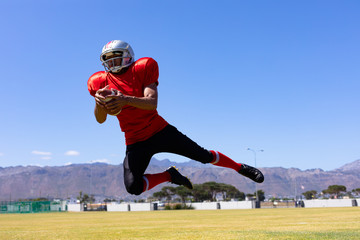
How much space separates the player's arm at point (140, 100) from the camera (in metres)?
5.54

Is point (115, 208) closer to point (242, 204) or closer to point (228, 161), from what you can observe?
point (242, 204)

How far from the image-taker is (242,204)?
60219 millimetres

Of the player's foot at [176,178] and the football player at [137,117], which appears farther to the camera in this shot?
the player's foot at [176,178]

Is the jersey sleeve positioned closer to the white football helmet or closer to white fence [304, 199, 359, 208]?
the white football helmet

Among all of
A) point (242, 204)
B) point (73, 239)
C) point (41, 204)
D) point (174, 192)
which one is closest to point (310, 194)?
point (174, 192)

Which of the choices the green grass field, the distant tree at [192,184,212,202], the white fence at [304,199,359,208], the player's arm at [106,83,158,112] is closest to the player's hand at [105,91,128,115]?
the player's arm at [106,83,158,112]

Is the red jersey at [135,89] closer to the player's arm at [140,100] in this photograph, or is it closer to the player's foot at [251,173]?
the player's arm at [140,100]

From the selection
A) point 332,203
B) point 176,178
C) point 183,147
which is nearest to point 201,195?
point 332,203

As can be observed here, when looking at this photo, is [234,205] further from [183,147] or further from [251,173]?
[183,147]

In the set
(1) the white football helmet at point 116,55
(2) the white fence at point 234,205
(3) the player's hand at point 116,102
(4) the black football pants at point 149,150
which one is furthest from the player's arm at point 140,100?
(2) the white fence at point 234,205

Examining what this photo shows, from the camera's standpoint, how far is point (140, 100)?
→ 5758 millimetres

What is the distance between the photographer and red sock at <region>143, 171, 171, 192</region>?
6.89 meters

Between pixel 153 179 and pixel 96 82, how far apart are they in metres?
2.05

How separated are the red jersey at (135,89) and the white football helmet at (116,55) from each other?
0.13 metres
